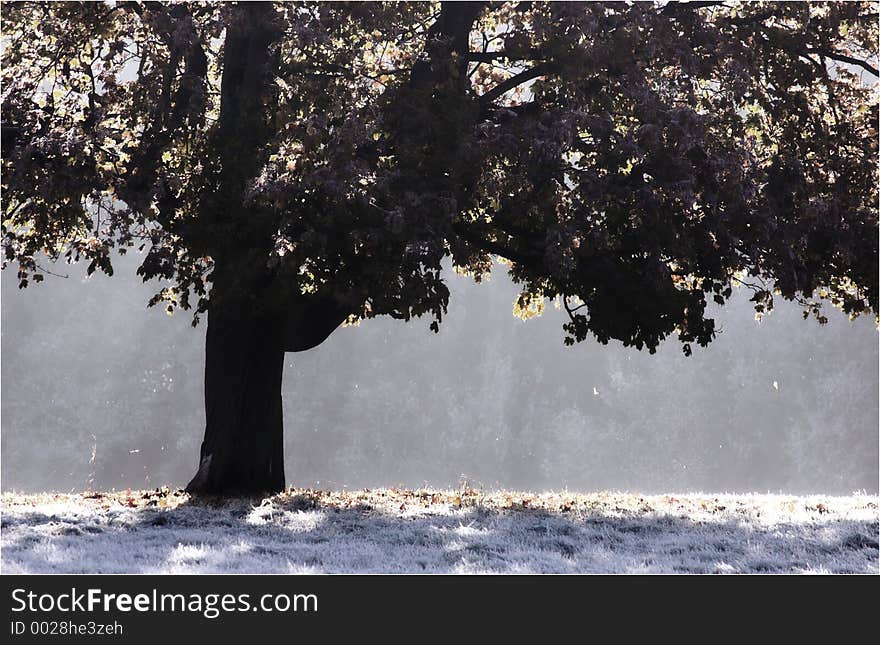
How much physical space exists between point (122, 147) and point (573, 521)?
8.75 m

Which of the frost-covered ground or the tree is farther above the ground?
the tree

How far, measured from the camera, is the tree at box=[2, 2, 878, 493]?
13.3m

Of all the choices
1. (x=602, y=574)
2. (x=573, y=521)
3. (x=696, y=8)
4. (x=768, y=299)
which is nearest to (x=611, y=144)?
(x=696, y=8)

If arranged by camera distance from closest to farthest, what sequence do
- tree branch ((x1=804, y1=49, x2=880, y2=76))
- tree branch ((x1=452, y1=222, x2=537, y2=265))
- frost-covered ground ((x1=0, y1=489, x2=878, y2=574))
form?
frost-covered ground ((x1=0, y1=489, x2=878, y2=574)), tree branch ((x1=452, y1=222, x2=537, y2=265)), tree branch ((x1=804, y1=49, x2=880, y2=76))

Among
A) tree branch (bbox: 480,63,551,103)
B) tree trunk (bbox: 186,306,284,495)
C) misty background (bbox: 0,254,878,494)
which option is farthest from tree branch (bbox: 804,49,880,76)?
misty background (bbox: 0,254,878,494)

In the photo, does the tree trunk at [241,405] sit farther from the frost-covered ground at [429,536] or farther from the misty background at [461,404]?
the misty background at [461,404]

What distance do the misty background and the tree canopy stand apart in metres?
40.4

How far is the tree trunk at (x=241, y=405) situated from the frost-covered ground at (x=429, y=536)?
625 mm

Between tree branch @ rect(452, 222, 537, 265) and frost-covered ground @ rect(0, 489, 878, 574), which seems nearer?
frost-covered ground @ rect(0, 489, 878, 574)

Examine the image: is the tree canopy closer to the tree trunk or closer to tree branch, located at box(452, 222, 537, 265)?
tree branch, located at box(452, 222, 537, 265)

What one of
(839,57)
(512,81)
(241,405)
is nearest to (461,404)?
(241,405)

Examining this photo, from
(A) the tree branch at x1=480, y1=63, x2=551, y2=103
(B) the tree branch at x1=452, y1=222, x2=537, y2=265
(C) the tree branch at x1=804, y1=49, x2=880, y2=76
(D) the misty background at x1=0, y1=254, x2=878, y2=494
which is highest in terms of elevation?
(C) the tree branch at x1=804, y1=49, x2=880, y2=76

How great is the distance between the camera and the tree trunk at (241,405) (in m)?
15.2

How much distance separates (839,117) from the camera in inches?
669
